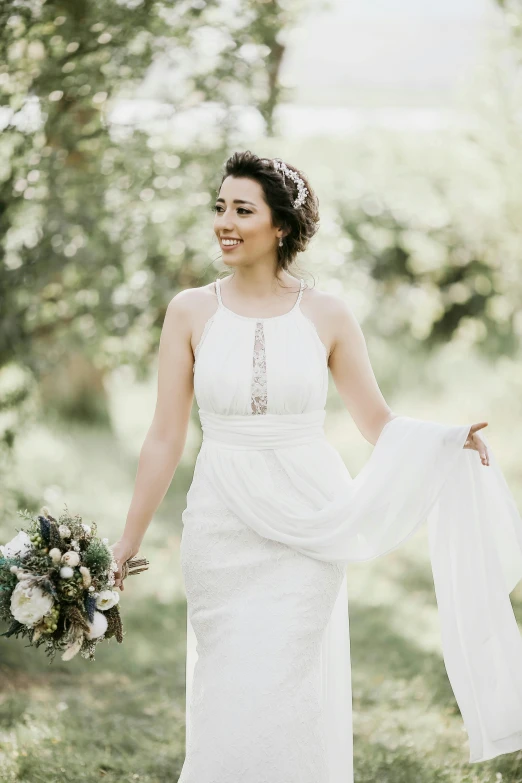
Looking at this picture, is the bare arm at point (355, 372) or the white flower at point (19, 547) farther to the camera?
the bare arm at point (355, 372)

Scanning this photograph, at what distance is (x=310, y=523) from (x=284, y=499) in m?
0.12

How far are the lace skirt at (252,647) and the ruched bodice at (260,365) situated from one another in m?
0.21

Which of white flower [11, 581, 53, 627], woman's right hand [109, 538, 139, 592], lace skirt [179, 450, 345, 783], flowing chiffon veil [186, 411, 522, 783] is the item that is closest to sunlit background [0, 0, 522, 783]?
flowing chiffon veil [186, 411, 522, 783]

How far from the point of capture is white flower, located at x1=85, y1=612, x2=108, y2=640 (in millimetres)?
3137

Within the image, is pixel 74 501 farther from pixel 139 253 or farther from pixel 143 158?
pixel 143 158

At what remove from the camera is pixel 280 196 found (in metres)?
3.60

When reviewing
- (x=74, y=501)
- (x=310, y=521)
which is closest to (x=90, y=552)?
(x=310, y=521)

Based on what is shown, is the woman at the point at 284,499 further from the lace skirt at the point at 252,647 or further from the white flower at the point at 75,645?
the white flower at the point at 75,645

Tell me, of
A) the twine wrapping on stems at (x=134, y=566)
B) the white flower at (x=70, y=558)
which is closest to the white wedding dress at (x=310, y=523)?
the twine wrapping on stems at (x=134, y=566)

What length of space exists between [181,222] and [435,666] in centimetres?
346

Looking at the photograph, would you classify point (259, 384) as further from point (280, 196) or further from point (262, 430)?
point (280, 196)

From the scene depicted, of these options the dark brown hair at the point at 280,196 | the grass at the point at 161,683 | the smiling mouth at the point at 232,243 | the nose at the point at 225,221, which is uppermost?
the dark brown hair at the point at 280,196

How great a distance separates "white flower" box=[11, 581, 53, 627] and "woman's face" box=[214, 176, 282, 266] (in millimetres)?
1308

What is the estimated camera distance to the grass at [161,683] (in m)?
4.55
